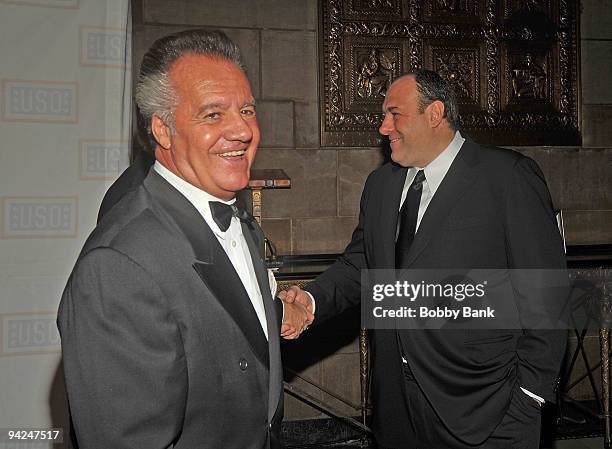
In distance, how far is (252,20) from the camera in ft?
12.4

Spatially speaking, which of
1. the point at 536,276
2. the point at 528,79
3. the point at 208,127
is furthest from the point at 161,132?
the point at 528,79

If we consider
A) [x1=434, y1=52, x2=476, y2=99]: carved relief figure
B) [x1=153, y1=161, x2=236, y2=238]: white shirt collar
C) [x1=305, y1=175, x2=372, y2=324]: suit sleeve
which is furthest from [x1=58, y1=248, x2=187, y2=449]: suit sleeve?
[x1=434, y1=52, x2=476, y2=99]: carved relief figure

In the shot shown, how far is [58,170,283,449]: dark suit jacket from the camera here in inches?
41.2

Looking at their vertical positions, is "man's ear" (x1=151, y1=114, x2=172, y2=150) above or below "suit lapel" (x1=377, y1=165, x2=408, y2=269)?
above

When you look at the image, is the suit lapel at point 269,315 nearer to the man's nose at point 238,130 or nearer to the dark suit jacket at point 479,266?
the man's nose at point 238,130

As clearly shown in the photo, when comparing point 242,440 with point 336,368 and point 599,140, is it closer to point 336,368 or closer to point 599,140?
point 336,368

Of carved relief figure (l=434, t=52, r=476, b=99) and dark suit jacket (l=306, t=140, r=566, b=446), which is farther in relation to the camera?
carved relief figure (l=434, t=52, r=476, b=99)

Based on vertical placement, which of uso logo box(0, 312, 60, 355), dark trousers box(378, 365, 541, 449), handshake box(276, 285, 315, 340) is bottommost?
dark trousers box(378, 365, 541, 449)

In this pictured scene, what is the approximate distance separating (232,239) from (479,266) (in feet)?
3.47

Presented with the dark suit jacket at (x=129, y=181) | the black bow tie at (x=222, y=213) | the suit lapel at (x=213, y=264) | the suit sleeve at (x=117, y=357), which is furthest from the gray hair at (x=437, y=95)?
the suit sleeve at (x=117, y=357)

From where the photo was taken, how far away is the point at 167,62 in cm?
120

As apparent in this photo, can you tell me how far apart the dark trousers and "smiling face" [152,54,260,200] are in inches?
48.0

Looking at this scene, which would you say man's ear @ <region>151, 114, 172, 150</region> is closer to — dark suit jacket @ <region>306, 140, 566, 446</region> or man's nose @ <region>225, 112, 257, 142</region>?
man's nose @ <region>225, 112, 257, 142</region>

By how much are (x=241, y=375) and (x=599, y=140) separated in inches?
147
